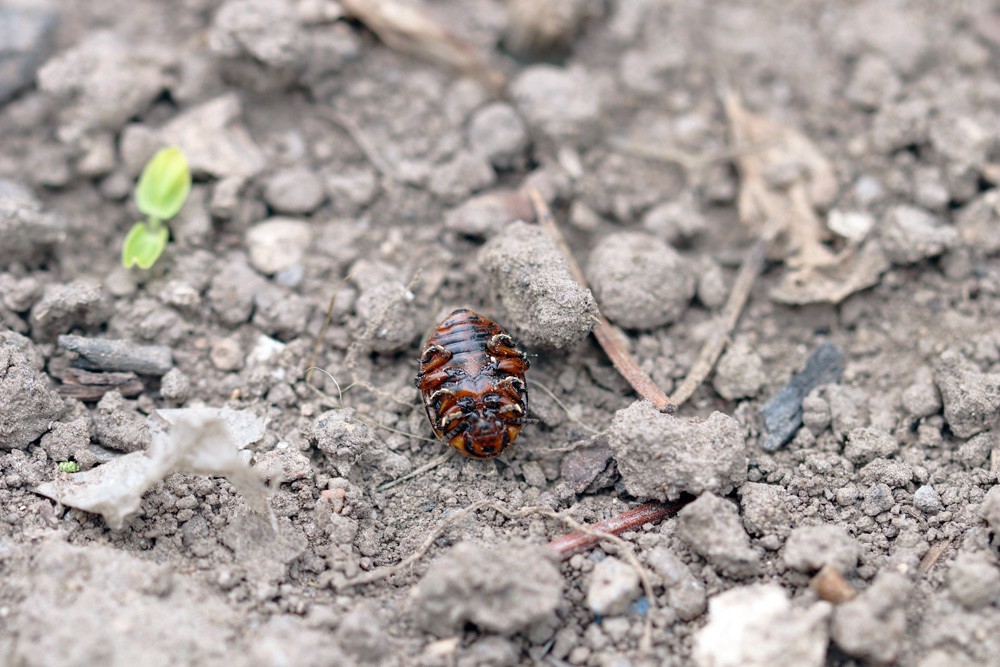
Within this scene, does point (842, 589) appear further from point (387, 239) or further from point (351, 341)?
point (387, 239)

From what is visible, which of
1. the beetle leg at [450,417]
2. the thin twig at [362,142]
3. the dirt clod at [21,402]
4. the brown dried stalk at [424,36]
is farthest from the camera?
the brown dried stalk at [424,36]

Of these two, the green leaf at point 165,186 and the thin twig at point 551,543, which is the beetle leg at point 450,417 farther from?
the green leaf at point 165,186

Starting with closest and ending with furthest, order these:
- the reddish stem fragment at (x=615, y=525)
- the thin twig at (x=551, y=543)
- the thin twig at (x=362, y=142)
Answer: the thin twig at (x=551, y=543), the reddish stem fragment at (x=615, y=525), the thin twig at (x=362, y=142)

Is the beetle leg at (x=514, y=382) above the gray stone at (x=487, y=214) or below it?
below

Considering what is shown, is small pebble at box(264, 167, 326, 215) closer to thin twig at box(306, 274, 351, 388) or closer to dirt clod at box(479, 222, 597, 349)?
thin twig at box(306, 274, 351, 388)

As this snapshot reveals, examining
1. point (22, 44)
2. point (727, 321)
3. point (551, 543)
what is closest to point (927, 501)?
point (727, 321)

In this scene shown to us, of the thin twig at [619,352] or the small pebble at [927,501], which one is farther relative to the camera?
the thin twig at [619,352]

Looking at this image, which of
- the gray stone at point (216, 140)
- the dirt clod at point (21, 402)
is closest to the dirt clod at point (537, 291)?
the gray stone at point (216, 140)
